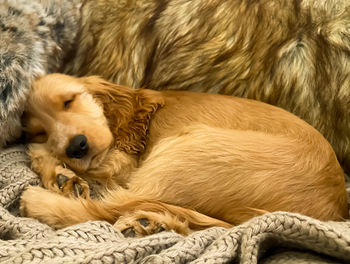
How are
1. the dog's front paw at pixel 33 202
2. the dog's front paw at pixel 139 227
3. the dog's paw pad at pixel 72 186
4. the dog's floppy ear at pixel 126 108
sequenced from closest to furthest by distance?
1. the dog's front paw at pixel 139 227
2. the dog's front paw at pixel 33 202
3. the dog's paw pad at pixel 72 186
4. the dog's floppy ear at pixel 126 108

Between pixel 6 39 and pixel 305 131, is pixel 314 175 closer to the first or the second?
pixel 305 131

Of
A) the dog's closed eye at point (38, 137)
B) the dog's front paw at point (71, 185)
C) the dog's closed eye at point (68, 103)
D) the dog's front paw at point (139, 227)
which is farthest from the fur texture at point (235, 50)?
the dog's front paw at point (139, 227)

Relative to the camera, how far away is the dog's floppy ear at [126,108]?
1972 millimetres

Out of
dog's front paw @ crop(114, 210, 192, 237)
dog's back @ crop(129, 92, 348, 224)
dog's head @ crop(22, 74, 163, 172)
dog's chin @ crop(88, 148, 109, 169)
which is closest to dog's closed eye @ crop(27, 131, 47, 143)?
dog's head @ crop(22, 74, 163, 172)

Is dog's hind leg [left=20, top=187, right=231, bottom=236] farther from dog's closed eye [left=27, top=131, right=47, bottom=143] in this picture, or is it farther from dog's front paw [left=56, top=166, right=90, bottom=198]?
dog's closed eye [left=27, top=131, right=47, bottom=143]

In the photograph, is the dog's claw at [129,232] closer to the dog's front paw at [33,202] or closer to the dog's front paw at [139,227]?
the dog's front paw at [139,227]

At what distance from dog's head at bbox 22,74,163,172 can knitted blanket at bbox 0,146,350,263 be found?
0.53 m

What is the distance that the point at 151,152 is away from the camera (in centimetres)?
187

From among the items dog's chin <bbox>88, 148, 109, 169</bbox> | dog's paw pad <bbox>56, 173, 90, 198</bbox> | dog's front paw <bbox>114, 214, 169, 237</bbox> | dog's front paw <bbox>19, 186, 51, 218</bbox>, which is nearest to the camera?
dog's front paw <bbox>114, 214, 169, 237</bbox>

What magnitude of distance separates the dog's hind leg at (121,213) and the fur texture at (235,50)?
0.70 metres

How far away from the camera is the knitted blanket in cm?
113

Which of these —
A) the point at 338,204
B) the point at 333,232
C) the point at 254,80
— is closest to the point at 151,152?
the point at 254,80

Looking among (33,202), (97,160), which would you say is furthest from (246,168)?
(33,202)

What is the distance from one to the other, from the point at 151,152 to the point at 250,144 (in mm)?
427
